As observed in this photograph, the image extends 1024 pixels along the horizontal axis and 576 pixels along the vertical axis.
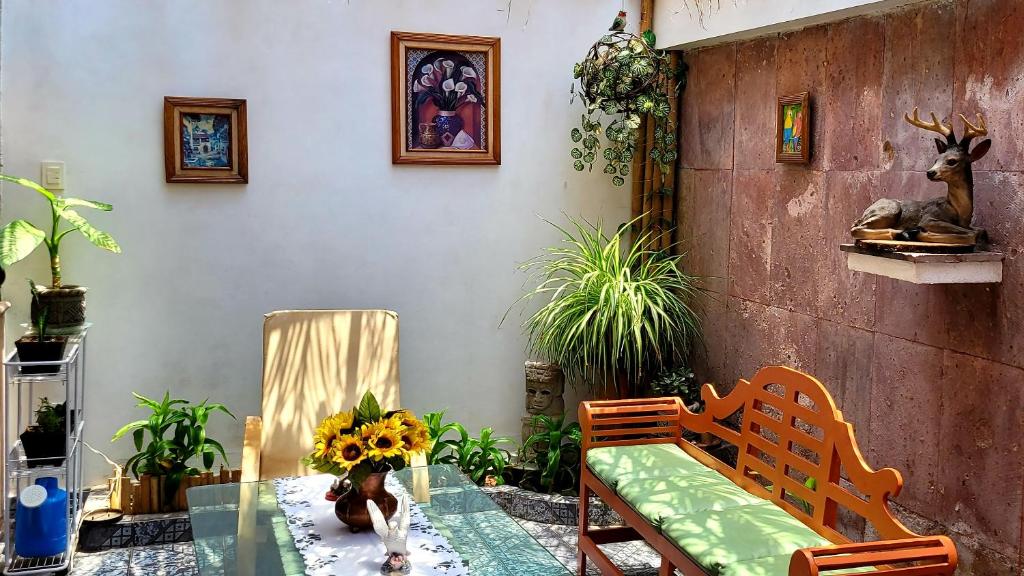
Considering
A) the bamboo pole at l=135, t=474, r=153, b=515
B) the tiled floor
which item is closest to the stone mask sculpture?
the tiled floor

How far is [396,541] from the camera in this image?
116 inches

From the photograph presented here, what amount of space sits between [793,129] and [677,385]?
1.32 meters

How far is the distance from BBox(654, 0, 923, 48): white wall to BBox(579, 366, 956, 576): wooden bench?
55.6 inches

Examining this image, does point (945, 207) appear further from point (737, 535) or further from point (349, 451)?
point (349, 451)

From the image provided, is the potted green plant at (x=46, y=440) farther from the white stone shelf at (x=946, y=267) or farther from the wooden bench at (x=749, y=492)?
the white stone shelf at (x=946, y=267)

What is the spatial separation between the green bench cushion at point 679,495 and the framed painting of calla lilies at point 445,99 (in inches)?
84.7

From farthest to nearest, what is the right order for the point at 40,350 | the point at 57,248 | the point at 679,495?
the point at 57,248 < the point at 40,350 < the point at 679,495

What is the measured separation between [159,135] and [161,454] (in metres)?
1.48

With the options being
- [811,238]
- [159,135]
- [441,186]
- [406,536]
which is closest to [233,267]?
[159,135]

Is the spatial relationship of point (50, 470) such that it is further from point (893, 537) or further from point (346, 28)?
point (893, 537)

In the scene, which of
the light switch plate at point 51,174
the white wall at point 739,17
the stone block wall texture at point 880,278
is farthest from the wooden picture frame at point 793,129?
the light switch plate at point 51,174

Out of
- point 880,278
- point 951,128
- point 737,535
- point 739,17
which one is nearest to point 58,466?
point 737,535

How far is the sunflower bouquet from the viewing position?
3148 mm

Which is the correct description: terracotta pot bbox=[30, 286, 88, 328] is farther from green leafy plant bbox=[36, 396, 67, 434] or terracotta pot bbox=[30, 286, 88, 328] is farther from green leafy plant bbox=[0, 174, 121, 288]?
green leafy plant bbox=[36, 396, 67, 434]
